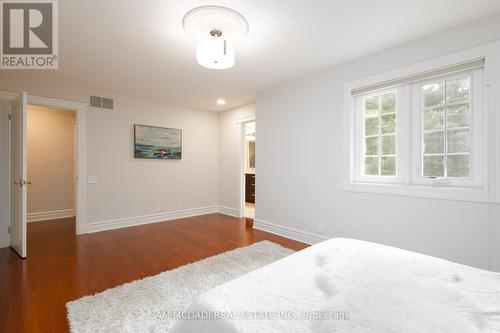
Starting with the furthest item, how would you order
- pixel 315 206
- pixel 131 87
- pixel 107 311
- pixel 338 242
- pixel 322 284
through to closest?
1. pixel 131 87
2. pixel 315 206
3. pixel 107 311
4. pixel 338 242
5. pixel 322 284

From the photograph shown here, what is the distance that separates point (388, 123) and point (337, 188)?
1.00m

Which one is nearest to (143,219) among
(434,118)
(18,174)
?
(18,174)

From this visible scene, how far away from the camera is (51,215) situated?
4.93m

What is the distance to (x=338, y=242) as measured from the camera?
1619 millimetres

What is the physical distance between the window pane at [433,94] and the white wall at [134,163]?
422 cm

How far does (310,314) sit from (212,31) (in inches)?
91.5

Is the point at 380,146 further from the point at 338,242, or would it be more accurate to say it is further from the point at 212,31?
the point at 212,31

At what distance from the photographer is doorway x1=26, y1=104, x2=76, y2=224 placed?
4727 millimetres

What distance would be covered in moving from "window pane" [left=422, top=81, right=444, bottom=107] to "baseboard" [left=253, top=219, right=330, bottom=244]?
2.04 metres

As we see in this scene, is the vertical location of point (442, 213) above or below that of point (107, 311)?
above

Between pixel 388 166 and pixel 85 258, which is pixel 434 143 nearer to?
pixel 388 166

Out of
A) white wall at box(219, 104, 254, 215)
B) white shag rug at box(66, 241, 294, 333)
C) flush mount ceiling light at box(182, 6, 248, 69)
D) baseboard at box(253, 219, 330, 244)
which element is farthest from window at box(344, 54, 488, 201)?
white wall at box(219, 104, 254, 215)

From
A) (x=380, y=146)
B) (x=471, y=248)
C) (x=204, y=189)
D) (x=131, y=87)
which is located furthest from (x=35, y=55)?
(x=471, y=248)

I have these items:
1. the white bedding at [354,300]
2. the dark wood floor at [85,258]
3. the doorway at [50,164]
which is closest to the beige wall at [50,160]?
the doorway at [50,164]
